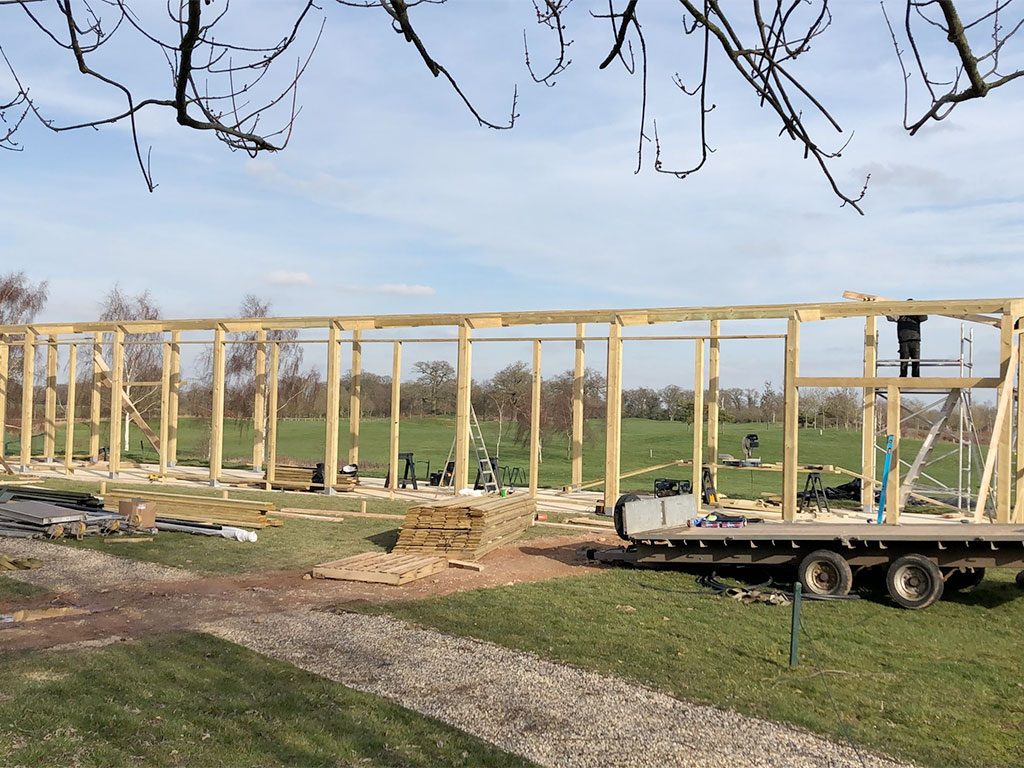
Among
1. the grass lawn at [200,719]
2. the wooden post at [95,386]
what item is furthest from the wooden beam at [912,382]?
the wooden post at [95,386]

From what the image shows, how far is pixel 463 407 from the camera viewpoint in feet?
61.9

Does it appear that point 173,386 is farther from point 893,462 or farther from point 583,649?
point 583,649

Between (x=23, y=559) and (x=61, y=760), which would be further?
(x=23, y=559)

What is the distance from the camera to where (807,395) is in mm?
42156

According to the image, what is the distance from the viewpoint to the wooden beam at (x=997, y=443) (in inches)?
525

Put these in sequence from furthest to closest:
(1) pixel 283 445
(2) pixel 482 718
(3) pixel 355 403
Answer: (1) pixel 283 445 → (3) pixel 355 403 → (2) pixel 482 718

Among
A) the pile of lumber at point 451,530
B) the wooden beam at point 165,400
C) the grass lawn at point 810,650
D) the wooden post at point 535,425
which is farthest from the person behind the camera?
the wooden beam at point 165,400

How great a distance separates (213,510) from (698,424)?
31.1ft

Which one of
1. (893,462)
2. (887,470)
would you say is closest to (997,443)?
(893,462)

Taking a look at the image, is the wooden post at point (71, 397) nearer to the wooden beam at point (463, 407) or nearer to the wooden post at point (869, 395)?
the wooden beam at point (463, 407)

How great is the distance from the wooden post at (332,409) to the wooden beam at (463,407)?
10.9 ft

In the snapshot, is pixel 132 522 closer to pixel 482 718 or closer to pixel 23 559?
pixel 23 559

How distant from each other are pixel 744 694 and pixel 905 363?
39.4 ft

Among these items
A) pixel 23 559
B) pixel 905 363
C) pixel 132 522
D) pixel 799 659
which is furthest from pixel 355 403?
pixel 799 659
